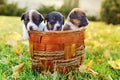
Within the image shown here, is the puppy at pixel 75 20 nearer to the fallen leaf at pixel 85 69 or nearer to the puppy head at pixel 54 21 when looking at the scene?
the puppy head at pixel 54 21

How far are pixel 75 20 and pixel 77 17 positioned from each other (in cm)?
3

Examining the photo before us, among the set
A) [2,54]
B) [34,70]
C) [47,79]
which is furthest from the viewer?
[2,54]

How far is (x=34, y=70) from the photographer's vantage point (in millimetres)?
3057

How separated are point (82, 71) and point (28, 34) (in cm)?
55

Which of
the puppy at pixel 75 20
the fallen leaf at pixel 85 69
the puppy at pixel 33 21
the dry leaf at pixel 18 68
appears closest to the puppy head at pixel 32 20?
the puppy at pixel 33 21

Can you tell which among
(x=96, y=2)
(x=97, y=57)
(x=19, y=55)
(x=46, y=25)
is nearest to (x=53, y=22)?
(x=46, y=25)

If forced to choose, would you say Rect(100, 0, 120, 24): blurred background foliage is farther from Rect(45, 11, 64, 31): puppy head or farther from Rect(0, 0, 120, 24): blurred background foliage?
Rect(45, 11, 64, 31): puppy head

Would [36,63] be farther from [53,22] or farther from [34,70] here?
[53,22]


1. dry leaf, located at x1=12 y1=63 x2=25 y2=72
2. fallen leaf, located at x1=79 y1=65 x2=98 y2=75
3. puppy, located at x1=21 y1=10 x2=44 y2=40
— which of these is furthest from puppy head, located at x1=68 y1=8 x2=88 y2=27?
dry leaf, located at x1=12 y1=63 x2=25 y2=72

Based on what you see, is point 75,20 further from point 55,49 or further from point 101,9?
point 101,9

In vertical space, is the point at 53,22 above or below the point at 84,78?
above

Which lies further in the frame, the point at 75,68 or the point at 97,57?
the point at 97,57

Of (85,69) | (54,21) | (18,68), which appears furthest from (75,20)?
(18,68)

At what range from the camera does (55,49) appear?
2906 mm
